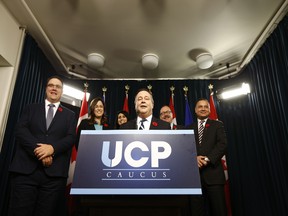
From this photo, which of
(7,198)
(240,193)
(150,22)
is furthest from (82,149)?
(240,193)

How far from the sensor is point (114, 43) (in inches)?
132

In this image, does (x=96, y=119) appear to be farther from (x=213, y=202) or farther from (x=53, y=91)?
(x=213, y=202)

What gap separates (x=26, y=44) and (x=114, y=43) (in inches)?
48.6

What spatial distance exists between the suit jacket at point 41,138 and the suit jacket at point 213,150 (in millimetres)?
1291

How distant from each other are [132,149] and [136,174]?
0.13 meters

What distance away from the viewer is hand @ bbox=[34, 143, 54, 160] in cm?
156

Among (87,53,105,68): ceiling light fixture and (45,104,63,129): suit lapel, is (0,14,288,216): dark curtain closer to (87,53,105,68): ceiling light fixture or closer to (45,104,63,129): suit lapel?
(87,53,105,68): ceiling light fixture

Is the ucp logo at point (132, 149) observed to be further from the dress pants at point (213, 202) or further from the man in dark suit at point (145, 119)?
the dress pants at point (213, 202)

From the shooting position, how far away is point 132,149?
42.3 inches

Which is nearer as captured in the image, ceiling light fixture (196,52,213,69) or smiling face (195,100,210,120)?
smiling face (195,100,210,120)

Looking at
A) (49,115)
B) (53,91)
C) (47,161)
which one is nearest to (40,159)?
(47,161)

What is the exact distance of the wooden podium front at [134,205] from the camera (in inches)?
38.9

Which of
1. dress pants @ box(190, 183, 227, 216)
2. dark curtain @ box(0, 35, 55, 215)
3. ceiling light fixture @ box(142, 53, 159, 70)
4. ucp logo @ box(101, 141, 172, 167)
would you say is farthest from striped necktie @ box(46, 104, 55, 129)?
ceiling light fixture @ box(142, 53, 159, 70)

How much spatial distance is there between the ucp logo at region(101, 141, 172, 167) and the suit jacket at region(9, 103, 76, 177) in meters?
0.79
